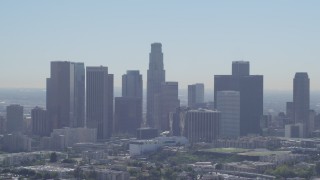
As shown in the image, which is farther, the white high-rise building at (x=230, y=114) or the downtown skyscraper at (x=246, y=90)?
the downtown skyscraper at (x=246, y=90)

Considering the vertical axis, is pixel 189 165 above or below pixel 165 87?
below

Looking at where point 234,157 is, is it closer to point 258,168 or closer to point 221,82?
point 258,168

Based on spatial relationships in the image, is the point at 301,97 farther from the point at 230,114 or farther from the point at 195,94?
the point at 195,94

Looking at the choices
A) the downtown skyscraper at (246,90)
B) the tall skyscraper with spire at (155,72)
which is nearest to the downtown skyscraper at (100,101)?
the downtown skyscraper at (246,90)

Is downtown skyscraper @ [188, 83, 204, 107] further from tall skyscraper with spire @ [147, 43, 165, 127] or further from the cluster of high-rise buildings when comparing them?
the cluster of high-rise buildings

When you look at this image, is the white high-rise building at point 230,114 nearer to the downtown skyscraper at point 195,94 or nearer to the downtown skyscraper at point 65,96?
the downtown skyscraper at point 65,96

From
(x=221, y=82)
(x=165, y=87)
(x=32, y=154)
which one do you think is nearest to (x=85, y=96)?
(x=165, y=87)
